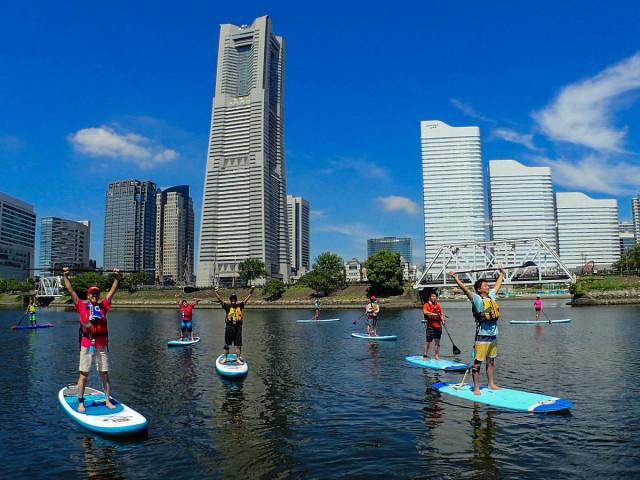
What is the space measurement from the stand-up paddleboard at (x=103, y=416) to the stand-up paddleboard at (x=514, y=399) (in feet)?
32.8

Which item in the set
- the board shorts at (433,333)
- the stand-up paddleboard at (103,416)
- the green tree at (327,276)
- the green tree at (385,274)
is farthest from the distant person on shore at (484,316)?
the green tree at (327,276)

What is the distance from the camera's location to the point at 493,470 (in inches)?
359

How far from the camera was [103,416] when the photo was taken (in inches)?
485

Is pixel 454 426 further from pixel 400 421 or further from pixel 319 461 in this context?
pixel 319 461

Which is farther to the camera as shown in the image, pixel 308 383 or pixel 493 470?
pixel 308 383

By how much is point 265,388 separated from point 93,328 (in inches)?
292

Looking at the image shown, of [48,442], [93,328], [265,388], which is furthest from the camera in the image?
[265,388]

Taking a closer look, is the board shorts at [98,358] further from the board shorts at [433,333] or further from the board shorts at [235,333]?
the board shorts at [433,333]

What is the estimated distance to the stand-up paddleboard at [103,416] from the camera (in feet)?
37.7

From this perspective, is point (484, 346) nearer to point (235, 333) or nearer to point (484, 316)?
point (484, 316)

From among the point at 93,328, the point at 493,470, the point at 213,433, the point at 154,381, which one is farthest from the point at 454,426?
the point at 154,381

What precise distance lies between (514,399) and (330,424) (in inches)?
233

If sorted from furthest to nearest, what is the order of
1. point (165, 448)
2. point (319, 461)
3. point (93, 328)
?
point (93, 328), point (165, 448), point (319, 461)

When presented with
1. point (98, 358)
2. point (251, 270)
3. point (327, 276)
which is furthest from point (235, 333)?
point (251, 270)
